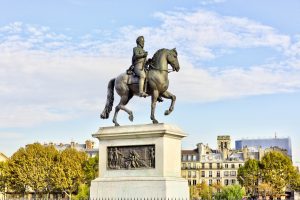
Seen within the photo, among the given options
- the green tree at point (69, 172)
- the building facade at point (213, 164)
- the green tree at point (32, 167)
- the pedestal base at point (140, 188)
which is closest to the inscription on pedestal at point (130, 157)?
the pedestal base at point (140, 188)

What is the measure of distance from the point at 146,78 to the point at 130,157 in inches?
120

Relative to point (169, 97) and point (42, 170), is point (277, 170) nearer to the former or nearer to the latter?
point (42, 170)

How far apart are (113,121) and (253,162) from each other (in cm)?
6641

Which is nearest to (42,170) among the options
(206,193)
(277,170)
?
(206,193)

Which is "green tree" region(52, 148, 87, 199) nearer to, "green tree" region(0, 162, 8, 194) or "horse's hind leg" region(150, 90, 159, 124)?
"green tree" region(0, 162, 8, 194)

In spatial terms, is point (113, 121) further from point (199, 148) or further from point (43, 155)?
point (199, 148)

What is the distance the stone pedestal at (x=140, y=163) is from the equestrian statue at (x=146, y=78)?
2.53ft

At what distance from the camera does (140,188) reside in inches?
742

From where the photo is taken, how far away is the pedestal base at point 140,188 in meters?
18.5

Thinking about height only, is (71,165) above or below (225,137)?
below

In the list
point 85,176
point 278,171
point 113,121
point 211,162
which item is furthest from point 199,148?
point 113,121

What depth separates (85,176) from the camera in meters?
74.8

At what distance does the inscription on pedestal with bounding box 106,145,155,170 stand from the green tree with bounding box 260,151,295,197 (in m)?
63.6

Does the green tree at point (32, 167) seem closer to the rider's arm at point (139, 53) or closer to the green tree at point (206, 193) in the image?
the green tree at point (206, 193)
